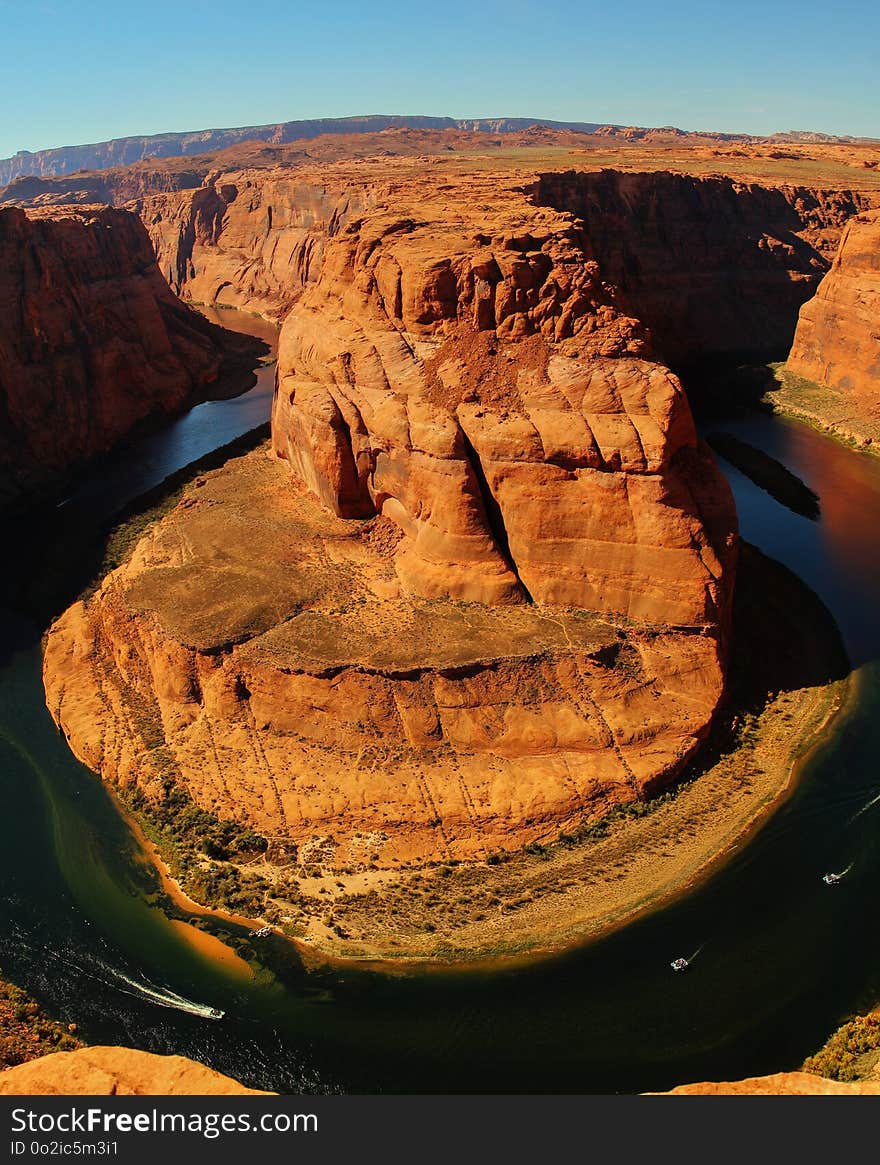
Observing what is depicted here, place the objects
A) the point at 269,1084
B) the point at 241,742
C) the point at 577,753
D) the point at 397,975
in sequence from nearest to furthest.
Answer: the point at 269,1084
the point at 397,975
the point at 577,753
the point at 241,742

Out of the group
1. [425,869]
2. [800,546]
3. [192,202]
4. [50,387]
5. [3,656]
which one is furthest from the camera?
[192,202]

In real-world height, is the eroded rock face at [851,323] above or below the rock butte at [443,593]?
above

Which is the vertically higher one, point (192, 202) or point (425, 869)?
point (192, 202)

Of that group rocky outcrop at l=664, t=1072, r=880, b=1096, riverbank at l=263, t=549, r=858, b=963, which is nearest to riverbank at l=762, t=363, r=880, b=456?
riverbank at l=263, t=549, r=858, b=963

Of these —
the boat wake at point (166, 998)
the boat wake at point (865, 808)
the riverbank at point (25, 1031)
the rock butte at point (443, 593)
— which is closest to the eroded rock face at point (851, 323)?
the rock butte at point (443, 593)

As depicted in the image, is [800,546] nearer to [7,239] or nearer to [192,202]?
[7,239]

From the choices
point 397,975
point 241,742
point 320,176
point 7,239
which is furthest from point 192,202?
point 397,975

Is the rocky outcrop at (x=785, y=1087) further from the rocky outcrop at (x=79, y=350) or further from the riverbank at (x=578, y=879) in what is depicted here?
the rocky outcrop at (x=79, y=350)
